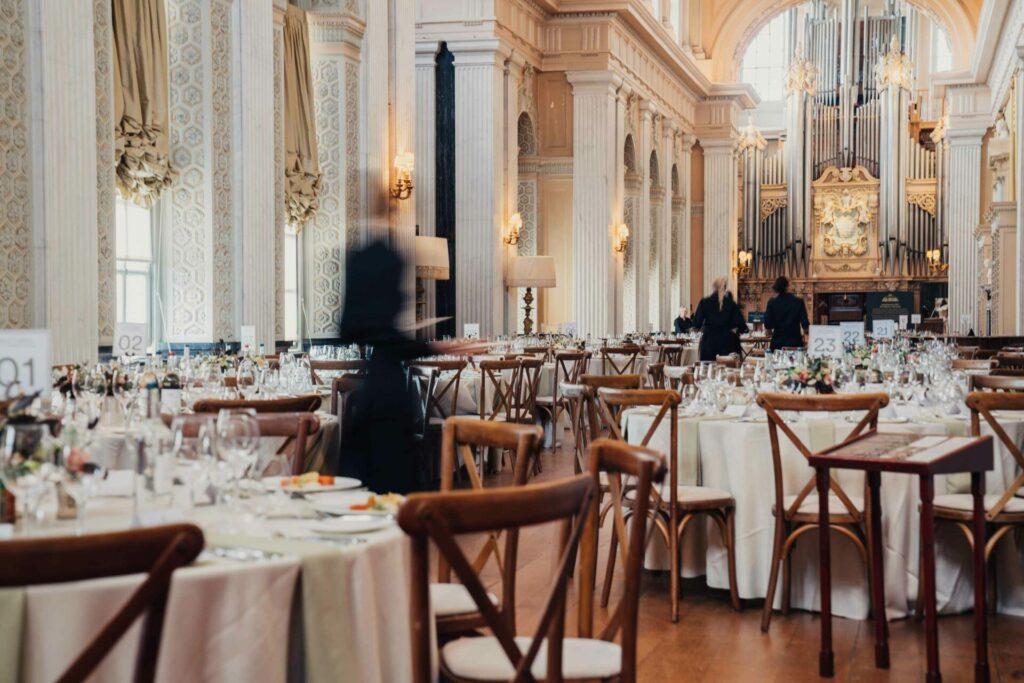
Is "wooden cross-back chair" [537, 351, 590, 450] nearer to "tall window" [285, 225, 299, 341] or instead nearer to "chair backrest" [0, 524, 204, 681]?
"tall window" [285, 225, 299, 341]

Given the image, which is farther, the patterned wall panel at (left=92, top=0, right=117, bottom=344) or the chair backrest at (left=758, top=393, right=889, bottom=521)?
the patterned wall panel at (left=92, top=0, right=117, bottom=344)

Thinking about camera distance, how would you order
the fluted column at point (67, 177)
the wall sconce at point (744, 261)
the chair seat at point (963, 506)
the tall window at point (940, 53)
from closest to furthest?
the chair seat at point (963, 506)
the fluted column at point (67, 177)
the wall sconce at point (744, 261)
the tall window at point (940, 53)

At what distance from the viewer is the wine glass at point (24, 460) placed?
2646 millimetres

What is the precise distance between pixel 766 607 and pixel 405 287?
2052 millimetres

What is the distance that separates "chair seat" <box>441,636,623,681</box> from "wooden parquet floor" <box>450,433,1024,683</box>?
59.1 inches

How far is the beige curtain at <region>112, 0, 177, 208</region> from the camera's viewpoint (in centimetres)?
841

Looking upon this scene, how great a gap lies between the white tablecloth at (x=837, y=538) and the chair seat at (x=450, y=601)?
228 cm

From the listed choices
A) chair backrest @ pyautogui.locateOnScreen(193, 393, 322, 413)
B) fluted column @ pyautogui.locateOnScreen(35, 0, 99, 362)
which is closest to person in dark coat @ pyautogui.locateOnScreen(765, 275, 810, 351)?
fluted column @ pyautogui.locateOnScreen(35, 0, 99, 362)

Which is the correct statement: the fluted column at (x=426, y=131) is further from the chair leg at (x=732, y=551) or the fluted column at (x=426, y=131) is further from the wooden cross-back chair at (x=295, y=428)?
the wooden cross-back chair at (x=295, y=428)

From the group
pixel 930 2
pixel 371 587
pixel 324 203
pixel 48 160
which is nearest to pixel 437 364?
pixel 48 160

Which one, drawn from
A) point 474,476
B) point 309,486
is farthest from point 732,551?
point 309,486

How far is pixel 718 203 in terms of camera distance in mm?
27578

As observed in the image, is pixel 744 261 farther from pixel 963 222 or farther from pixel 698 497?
pixel 698 497

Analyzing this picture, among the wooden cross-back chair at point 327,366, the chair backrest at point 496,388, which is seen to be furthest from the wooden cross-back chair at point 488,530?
the chair backrest at point 496,388
